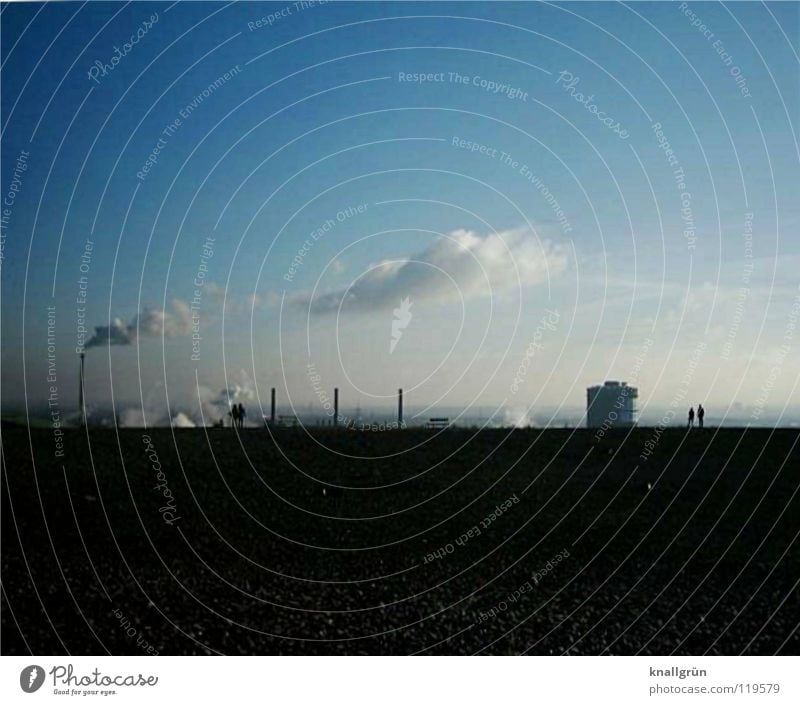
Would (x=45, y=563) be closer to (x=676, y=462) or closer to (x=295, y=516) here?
(x=295, y=516)

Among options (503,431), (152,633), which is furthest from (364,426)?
(152,633)

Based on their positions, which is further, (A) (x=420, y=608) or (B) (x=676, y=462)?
(B) (x=676, y=462)

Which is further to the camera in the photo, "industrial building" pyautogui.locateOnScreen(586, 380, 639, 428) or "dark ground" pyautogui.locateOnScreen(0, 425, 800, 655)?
"industrial building" pyautogui.locateOnScreen(586, 380, 639, 428)

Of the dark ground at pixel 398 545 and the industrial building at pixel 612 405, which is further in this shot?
the industrial building at pixel 612 405

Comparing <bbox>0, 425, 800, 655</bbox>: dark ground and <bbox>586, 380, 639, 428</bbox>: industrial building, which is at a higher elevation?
<bbox>586, 380, 639, 428</bbox>: industrial building
